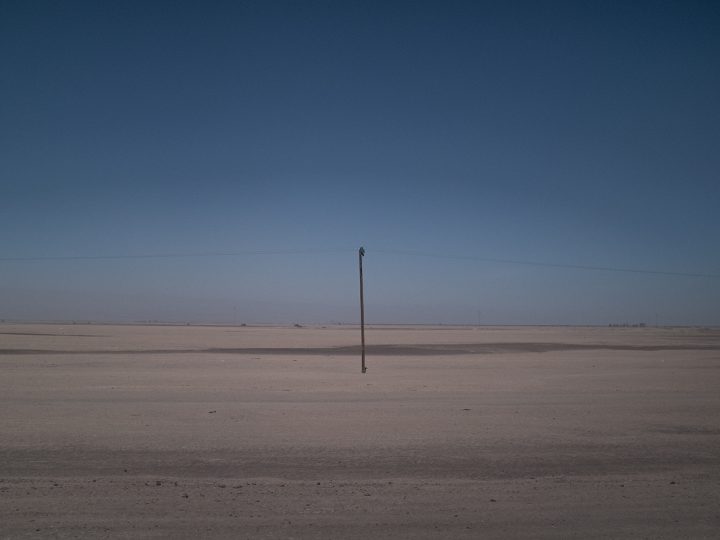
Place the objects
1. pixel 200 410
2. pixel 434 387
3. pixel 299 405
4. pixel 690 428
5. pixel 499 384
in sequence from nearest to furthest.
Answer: pixel 690 428 → pixel 200 410 → pixel 299 405 → pixel 434 387 → pixel 499 384

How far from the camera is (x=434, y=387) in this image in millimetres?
22344

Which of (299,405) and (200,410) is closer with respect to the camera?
(200,410)

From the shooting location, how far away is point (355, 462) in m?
10.1

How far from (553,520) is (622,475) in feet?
9.77

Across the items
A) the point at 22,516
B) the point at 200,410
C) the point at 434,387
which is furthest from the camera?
the point at 434,387

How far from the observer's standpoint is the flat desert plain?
23.0 feet

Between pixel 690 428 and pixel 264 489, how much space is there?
11277 mm

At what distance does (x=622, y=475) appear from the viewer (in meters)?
9.32

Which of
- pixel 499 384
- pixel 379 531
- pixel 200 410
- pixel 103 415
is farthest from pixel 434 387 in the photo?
pixel 379 531

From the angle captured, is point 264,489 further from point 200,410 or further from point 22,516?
point 200,410

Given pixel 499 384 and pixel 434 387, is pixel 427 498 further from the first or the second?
pixel 499 384

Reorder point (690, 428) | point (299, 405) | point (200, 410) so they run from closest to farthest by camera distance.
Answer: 1. point (690, 428)
2. point (200, 410)
3. point (299, 405)

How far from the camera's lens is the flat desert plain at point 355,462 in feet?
23.0

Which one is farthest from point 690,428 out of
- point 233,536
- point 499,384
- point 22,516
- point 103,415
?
point 103,415
